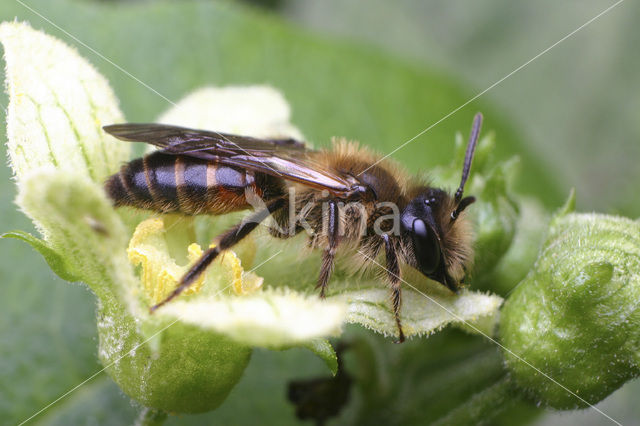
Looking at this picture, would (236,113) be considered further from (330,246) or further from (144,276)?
(144,276)

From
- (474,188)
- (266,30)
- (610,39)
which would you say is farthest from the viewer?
(610,39)

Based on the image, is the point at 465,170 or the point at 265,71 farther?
the point at 265,71

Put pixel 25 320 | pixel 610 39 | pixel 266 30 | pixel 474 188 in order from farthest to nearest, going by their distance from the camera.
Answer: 1. pixel 610 39
2. pixel 266 30
3. pixel 25 320
4. pixel 474 188

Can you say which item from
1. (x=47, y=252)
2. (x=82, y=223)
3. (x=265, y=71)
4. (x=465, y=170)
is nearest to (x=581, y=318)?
Result: (x=465, y=170)

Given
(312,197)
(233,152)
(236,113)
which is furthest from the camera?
(236,113)

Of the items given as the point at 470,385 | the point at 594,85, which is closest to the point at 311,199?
the point at 470,385

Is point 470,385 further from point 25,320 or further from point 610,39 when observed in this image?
point 610,39

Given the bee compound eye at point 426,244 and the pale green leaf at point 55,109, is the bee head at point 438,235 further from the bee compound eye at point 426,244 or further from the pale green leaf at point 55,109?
the pale green leaf at point 55,109
